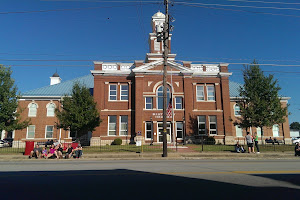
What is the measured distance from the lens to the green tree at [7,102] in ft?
71.3

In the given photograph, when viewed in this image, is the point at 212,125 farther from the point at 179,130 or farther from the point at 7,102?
the point at 7,102

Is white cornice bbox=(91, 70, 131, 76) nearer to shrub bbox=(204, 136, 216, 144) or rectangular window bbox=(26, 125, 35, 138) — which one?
rectangular window bbox=(26, 125, 35, 138)

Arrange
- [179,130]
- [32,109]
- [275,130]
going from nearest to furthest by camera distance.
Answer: [179,130]
[32,109]
[275,130]

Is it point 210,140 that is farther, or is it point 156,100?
point 156,100

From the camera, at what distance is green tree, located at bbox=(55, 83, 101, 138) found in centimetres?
2133

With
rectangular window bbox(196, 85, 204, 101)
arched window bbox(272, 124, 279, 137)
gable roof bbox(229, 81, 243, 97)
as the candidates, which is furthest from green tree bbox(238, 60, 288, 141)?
arched window bbox(272, 124, 279, 137)

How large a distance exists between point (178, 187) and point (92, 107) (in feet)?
61.4

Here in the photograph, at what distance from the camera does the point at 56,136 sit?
1254 inches

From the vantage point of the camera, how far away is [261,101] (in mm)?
21750

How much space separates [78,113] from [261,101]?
1896 cm

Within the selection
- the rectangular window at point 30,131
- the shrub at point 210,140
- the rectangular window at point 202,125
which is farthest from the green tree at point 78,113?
the rectangular window at point 202,125

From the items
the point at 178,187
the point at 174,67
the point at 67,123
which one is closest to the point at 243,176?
the point at 178,187

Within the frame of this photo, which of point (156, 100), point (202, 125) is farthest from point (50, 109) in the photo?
point (202, 125)

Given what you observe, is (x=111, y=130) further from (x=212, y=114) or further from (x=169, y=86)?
(x=212, y=114)
